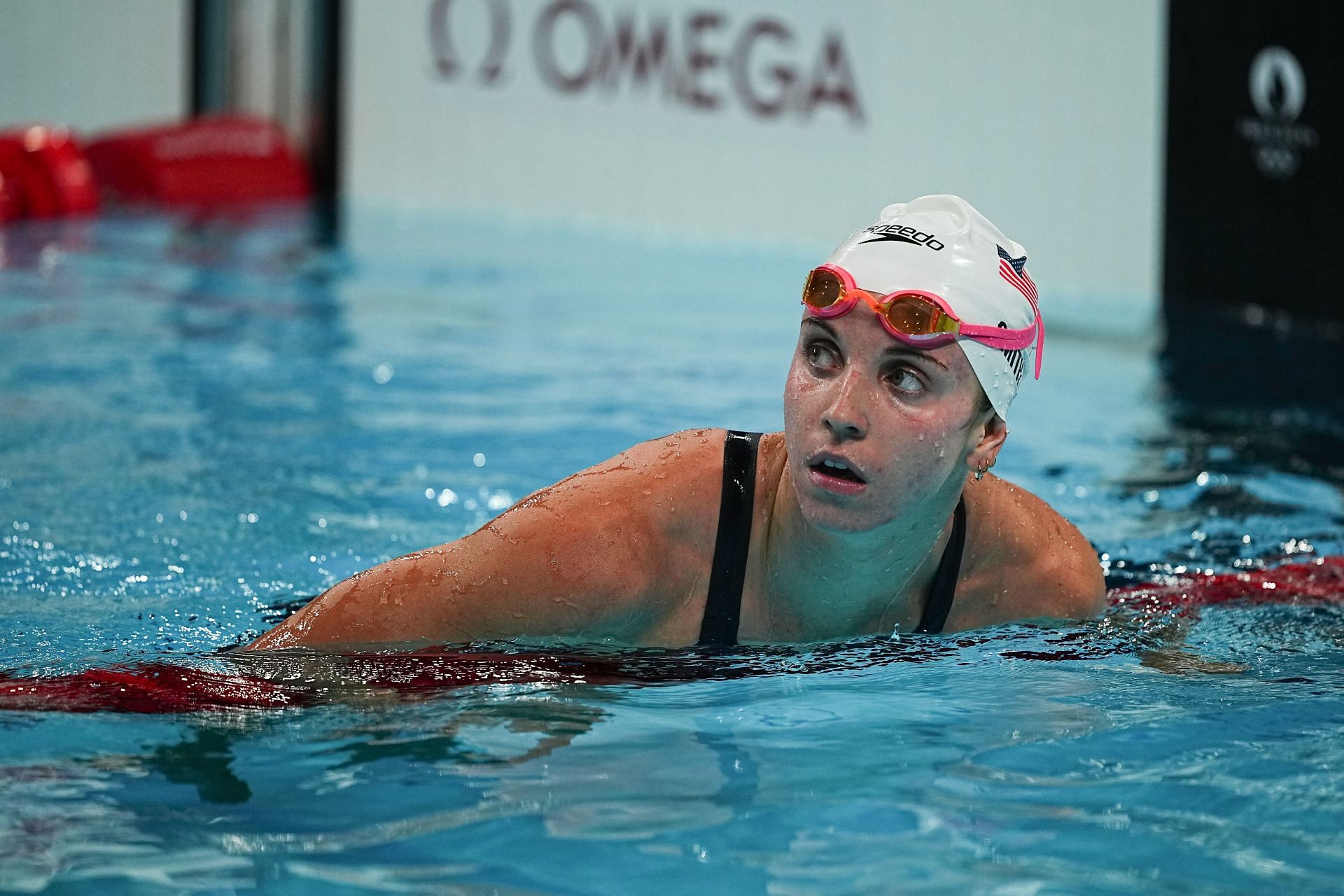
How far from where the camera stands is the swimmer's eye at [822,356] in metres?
3.00

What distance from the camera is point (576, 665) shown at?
3107 millimetres

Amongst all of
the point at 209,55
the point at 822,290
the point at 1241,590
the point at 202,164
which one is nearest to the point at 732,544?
the point at 822,290

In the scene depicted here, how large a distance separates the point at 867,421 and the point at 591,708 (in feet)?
2.39

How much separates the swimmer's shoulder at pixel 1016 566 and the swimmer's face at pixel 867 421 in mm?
424

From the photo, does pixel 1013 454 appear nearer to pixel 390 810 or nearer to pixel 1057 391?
pixel 1057 391

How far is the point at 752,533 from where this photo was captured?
3.16 meters

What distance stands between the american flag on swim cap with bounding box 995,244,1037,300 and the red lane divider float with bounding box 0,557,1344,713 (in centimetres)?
89

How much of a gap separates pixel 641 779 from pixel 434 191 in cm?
1142

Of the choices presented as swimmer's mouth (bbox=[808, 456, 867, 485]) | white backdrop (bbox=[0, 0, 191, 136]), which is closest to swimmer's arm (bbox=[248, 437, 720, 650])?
swimmer's mouth (bbox=[808, 456, 867, 485])

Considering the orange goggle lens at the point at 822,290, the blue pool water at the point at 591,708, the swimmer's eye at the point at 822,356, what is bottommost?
the blue pool water at the point at 591,708

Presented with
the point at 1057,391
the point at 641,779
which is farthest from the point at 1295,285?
the point at 641,779

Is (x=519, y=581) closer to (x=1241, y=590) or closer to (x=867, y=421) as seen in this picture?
(x=867, y=421)

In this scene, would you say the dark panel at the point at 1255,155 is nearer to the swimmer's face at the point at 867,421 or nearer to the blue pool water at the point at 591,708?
the blue pool water at the point at 591,708

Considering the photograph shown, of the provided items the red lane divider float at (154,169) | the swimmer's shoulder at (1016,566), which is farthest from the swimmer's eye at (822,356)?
the red lane divider float at (154,169)
